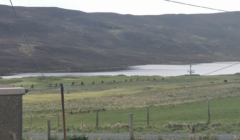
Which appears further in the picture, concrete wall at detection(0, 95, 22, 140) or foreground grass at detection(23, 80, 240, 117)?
foreground grass at detection(23, 80, 240, 117)

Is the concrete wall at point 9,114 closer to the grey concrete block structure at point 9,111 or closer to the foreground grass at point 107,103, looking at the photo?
the grey concrete block structure at point 9,111

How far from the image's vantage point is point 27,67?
172 meters

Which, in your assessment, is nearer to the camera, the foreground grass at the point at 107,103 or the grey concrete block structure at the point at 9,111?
the grey concrete block structure at the point at 9,111

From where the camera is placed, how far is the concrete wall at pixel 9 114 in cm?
1010

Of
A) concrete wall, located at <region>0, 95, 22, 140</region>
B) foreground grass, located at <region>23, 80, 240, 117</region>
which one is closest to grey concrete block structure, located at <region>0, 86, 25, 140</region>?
concrete wall, located at <region>0, 95, 22, 140</region>

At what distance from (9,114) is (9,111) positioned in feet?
0.29

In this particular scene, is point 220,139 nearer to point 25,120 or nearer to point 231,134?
point 231,134

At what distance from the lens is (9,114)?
10.2m

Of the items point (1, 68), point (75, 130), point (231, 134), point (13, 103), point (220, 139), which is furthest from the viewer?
point (1, 68)

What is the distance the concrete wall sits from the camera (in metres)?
10.1

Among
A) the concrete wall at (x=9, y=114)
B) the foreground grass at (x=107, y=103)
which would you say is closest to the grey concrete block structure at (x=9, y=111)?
the concrete wall at (x=9, y=114)

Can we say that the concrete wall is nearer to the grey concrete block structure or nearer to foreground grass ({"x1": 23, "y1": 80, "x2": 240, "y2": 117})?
the grey concrete block structure

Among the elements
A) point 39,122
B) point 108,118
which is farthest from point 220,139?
point 39,122

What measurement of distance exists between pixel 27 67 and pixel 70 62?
3076 centimetres
